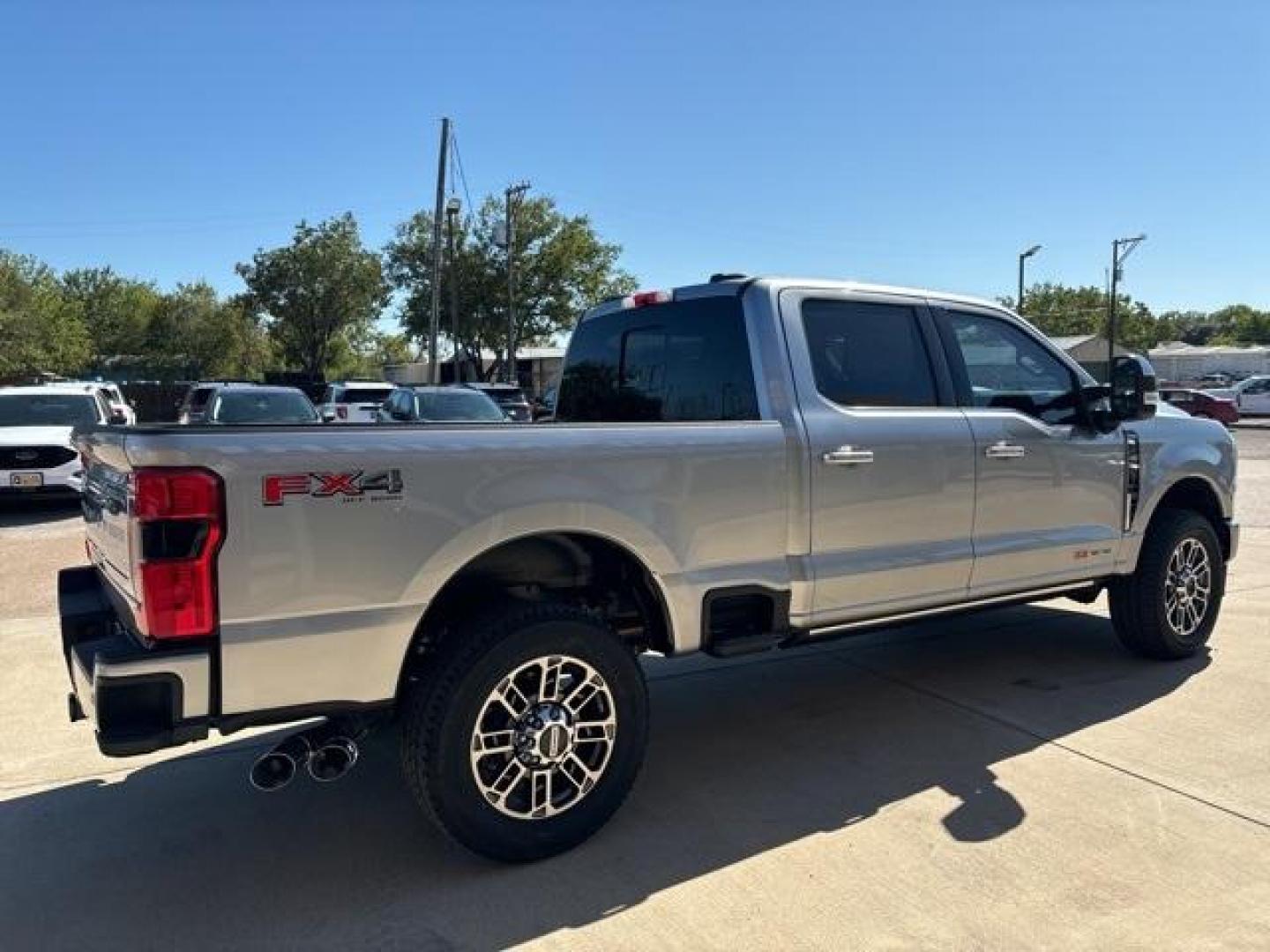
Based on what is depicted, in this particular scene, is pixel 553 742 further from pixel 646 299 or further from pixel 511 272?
pixel 511 272

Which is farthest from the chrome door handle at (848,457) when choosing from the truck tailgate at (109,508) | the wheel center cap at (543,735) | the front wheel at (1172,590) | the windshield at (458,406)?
the windshield at (458,406)

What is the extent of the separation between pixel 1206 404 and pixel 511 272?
78.3 ft

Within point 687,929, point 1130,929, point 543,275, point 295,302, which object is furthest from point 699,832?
point 295,302

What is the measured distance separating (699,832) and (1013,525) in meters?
2.19

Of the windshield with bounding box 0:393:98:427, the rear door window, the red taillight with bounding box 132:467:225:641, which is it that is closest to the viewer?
the red taillight with bounding box 132:467:225:641

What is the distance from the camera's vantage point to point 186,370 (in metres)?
60.4

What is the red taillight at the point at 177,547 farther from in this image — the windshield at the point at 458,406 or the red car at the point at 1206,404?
the red car at the point at 1206,404

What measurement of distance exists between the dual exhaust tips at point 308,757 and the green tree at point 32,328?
4644 centimetres

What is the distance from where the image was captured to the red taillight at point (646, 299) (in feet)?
15.0

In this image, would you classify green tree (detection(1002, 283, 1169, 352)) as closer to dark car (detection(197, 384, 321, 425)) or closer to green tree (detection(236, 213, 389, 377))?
green tree (detection(236, 213, 389, 377))

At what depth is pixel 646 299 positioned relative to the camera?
15.4 ft

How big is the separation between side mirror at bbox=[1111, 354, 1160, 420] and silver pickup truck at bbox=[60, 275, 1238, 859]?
0.06ft

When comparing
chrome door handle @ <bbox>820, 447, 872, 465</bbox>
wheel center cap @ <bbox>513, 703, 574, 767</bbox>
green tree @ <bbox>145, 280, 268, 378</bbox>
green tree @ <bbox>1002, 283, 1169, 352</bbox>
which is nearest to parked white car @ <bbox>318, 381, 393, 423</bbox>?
chrome door handle @ <bbox>820, 447, 872, 465</bbox>

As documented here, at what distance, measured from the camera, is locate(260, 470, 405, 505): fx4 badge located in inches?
112
